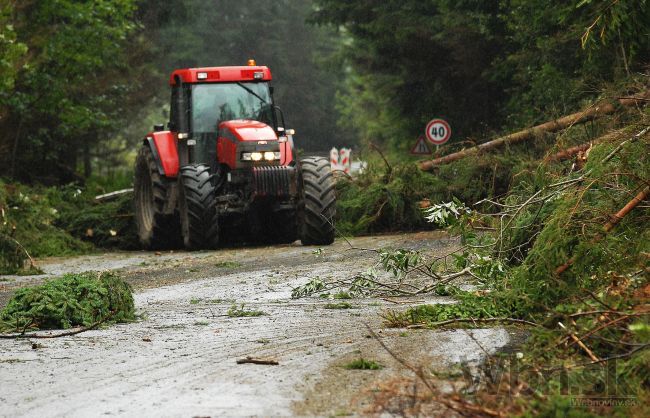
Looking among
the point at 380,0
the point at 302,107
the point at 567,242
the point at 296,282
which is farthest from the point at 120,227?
the point at 302,107

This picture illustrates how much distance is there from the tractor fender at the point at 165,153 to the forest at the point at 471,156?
2003 mm

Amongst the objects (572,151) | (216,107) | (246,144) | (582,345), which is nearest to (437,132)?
(216,107)

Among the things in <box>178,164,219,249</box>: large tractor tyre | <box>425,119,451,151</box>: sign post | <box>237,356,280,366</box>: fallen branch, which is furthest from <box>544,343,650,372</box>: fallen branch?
<box>425,119,451,151</box>: sign post

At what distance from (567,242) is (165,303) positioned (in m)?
4.29

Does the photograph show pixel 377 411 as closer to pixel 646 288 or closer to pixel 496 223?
pixel 646 288

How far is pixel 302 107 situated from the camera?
7781cm

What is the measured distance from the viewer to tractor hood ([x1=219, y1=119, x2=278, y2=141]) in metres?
17.9

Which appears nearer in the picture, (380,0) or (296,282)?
(296,282)

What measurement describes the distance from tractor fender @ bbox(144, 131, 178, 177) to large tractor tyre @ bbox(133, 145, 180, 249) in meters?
0.18

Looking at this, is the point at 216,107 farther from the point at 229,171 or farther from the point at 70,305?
the point at 70,305

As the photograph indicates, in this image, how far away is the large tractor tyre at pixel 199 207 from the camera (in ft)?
57.4

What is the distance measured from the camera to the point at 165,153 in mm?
18953

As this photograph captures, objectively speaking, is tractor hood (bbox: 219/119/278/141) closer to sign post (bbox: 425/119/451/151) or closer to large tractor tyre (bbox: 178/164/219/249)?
large tractor tyre (bbox: 178/164/219/249)

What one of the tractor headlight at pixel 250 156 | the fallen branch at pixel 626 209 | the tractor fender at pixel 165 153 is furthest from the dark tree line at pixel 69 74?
the fallen branch at pixel 626 209
